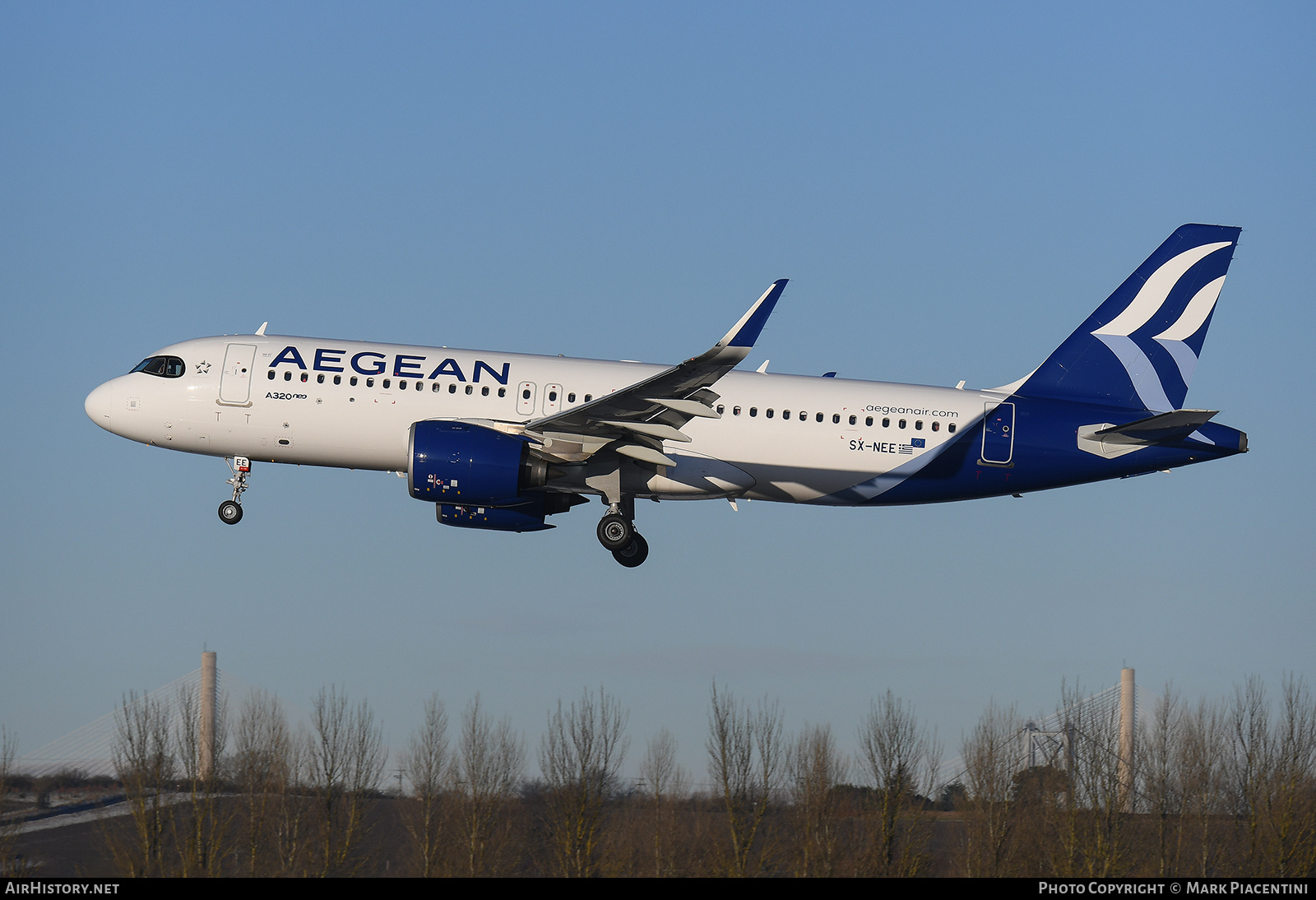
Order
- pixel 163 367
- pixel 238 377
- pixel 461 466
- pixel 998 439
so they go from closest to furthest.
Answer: pixel 461 466 < pixel 998 439 < pixel 238 377 < pixel 163 367

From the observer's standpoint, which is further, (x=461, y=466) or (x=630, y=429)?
(x=630, y=429)

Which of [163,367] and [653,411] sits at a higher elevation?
[163,367]

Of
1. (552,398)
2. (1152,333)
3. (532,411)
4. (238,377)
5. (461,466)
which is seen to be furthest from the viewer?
(1152,333)

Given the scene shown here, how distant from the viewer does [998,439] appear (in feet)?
121

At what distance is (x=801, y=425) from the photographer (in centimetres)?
3625

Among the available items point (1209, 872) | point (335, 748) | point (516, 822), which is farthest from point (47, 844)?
point (1209, 872)

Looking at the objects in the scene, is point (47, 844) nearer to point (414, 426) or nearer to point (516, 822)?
point (516, 822)

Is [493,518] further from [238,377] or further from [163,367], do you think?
[163,367]

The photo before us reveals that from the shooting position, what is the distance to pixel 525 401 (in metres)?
36.3

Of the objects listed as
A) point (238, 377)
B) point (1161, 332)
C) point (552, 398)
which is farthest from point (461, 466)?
point (1161, 332)

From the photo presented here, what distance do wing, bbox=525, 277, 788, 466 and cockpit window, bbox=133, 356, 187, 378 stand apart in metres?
9.98

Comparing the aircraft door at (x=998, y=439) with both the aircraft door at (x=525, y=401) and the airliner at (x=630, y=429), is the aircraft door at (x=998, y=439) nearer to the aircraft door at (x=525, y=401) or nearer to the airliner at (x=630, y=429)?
the airliner at (x=630, y=429)

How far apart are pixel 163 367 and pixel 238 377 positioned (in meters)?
2.61

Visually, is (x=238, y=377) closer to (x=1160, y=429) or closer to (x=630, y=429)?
(x=630, y=429)
